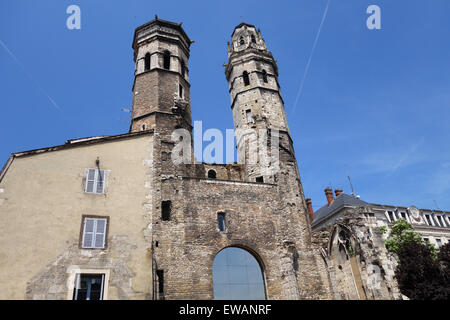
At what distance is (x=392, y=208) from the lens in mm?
29453

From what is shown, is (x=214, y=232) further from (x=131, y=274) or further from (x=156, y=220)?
(x=131, y=274)

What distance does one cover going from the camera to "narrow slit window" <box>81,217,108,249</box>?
467 inches

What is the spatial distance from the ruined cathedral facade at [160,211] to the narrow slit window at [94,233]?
1.3 inches

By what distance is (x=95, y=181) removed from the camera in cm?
1291

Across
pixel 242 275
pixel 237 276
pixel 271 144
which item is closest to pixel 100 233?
pixel 237 276

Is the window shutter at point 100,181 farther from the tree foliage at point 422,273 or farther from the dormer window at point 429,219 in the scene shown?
the dormer window at point 429,219

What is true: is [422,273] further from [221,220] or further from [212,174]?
[212,174]

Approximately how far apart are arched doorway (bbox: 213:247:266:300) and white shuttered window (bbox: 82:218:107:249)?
17.9ft

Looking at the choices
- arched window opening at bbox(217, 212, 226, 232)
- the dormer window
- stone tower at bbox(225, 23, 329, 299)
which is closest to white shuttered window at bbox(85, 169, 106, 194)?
arched window opening at bbox(217, 212, 226, 232)

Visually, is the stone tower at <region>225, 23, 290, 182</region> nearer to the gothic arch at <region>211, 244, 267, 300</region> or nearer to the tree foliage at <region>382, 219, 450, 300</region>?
the gothic arch at <region>211, 244, 267, 300</region>

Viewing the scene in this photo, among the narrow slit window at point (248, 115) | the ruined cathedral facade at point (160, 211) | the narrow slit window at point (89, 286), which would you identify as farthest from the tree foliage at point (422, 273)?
the narrow slit window at point (89, 286)

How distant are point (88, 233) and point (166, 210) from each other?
14.9 ft
